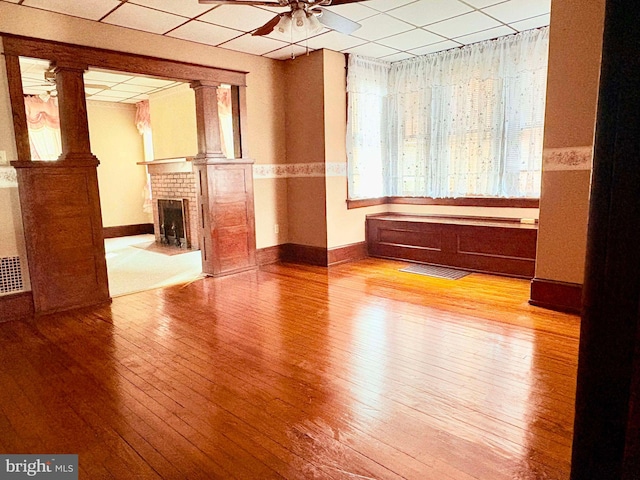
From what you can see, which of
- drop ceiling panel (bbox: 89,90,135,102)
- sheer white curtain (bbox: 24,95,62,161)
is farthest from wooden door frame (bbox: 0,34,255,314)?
sheer white curtain (bbox: 24,95,62,161)

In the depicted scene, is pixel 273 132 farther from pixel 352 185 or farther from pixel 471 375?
pixel 471 375

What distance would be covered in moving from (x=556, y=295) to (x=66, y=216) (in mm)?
4399

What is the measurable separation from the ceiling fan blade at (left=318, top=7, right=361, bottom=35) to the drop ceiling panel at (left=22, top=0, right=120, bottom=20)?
5.94ft

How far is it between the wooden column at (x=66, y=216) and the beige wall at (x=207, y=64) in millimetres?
183

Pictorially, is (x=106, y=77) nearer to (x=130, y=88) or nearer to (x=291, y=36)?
(x=130, y=88)

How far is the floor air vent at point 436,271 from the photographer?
196 inches

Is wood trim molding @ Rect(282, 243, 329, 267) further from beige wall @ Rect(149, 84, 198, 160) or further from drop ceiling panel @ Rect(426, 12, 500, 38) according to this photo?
drop ceiling panel @ Rect(426, 12, 500, 38)

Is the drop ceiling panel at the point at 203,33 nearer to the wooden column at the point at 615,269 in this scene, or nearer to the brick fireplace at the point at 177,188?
the brick fireplace at the point at 177,188

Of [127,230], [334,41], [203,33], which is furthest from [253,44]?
[127,230]

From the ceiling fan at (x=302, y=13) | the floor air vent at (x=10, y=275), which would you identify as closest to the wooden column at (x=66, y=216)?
the floor air vent at (x=10, y=275)

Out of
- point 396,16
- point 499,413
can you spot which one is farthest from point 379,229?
Result: point 499,413

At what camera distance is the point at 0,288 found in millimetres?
3705

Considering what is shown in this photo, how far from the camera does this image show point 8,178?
368 centimetres

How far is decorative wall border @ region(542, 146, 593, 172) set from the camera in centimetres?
346
